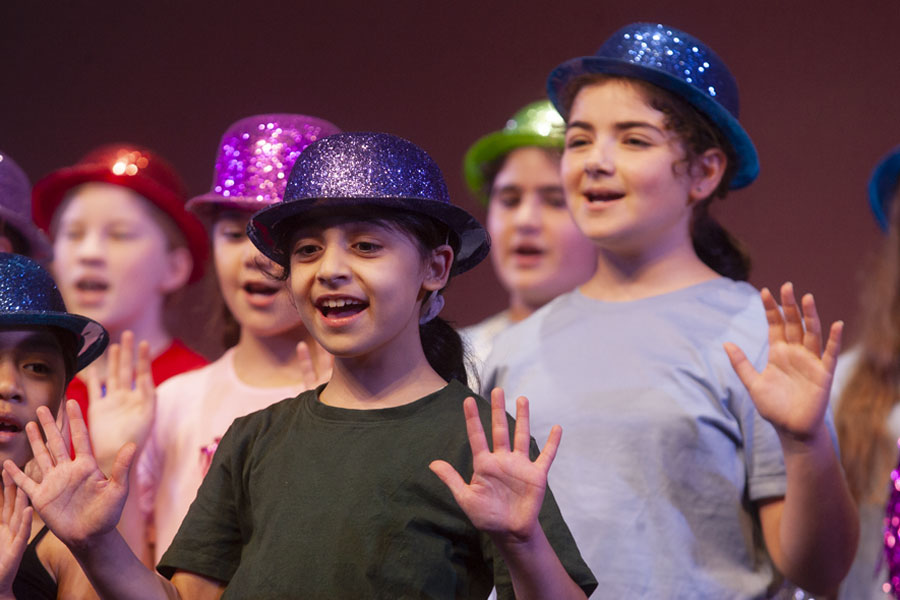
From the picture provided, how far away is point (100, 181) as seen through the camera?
348cm

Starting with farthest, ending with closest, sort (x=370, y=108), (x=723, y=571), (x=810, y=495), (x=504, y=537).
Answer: (x=370, y=108), (x=723, y=571), (x=810, y=495), (x=504, y=537)

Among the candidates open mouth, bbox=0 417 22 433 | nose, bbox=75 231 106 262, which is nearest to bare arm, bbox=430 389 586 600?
open mouth, bbox=0 417 22 433

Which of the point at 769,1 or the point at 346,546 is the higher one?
the point at 769,1

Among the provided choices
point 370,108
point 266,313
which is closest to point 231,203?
point 266,313

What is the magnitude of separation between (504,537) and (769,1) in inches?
106

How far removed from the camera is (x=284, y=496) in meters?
1.75

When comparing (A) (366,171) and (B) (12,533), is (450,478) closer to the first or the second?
(A) (366,171)

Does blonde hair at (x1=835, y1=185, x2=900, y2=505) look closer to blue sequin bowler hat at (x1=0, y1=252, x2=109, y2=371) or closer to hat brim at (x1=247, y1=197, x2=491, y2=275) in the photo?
hat brim at (x1=247, y1=197, x2=491, y2=275)

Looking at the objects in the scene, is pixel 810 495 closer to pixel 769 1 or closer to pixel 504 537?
pixel 504 537

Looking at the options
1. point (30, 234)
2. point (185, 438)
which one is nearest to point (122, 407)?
point (185, 438)

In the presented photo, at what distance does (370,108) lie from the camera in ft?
13.6

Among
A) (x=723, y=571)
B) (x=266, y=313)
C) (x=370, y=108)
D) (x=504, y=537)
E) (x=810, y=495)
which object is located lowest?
(x=723, y=571)

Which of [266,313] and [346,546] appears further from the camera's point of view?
[266,313]

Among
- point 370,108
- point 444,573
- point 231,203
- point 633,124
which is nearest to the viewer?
point 444,573
